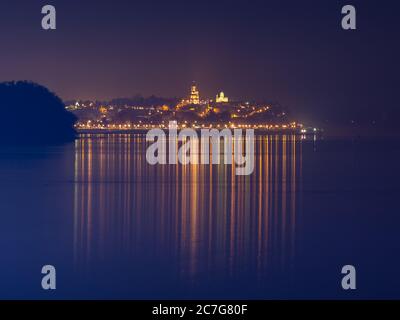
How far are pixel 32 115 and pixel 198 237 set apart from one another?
2650 inches

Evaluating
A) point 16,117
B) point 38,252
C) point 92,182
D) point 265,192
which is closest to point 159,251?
point 38,252

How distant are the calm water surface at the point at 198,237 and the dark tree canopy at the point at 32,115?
51.2 meters

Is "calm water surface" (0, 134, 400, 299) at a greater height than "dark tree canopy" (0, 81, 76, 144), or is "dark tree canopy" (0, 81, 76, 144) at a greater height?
"dark tree canopy" (0, 81, 76, 144)

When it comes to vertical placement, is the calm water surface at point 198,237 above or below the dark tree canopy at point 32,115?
below

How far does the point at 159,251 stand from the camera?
1119 centimetres

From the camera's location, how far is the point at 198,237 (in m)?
12.4

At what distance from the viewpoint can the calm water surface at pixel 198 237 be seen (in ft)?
29.8

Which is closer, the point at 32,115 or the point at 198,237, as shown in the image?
the point at 198,237

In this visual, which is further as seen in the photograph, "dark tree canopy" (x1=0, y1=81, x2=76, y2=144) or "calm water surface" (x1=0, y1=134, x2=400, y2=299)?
"dark tree canopy" (x1=0, y1=81, x2=76, y2=144)

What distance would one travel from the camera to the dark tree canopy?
241 ft

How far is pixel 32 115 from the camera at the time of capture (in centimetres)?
7712

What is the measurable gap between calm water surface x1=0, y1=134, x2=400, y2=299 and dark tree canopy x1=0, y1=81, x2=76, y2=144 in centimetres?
5120

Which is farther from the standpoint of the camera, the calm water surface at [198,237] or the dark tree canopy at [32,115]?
the dark tree canopy at [32,115]

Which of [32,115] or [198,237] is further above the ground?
[32,115]
